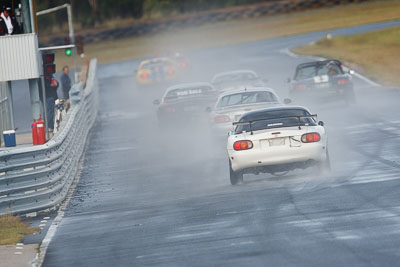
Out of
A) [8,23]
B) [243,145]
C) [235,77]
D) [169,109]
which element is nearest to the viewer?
[243,145]

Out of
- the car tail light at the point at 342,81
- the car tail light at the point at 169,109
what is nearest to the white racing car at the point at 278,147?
the car tail light at the point at 169,109

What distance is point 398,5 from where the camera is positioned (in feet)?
253

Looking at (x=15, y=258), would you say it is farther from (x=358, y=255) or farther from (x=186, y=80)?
(x=186, y=80)

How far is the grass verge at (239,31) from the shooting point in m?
72.2

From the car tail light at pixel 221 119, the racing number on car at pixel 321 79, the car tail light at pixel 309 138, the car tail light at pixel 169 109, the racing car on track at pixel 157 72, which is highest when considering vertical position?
the car tail light at pixel 309 138

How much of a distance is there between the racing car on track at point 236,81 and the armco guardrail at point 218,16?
4652 centimetres

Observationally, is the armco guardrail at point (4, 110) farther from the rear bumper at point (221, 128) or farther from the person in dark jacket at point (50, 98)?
the rear bumper at point (221, 128)

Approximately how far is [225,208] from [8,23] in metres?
14.1

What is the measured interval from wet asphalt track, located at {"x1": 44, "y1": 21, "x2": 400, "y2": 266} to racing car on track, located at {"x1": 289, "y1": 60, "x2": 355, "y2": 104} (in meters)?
3.02

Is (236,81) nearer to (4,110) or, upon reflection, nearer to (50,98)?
(50,98)

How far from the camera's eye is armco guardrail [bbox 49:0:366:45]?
7956 cm

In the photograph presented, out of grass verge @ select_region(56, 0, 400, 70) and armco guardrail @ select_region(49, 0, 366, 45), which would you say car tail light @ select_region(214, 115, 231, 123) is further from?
armco guardrail @ select_region(49, 0, 366, 45)

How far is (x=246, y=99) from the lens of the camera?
23406mm

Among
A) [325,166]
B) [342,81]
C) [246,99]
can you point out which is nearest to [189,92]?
[342,81]
